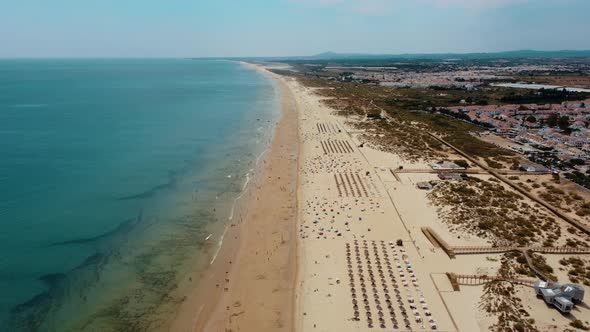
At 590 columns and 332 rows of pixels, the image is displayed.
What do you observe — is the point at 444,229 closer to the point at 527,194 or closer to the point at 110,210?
the point at 527,194

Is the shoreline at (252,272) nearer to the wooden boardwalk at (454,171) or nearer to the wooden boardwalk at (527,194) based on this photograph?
the wooden boardwalk at (454,171)

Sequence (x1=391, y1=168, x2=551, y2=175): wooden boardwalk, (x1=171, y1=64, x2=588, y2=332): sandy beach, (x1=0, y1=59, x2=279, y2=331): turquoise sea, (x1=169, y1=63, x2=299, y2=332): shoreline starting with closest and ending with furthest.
A: 1. (x1=171, y1=64, x2=588, y2=332): sandy beach
2. (x1=169, y1=63, x2=299, y2=332): shoreline
3. (x1=0, y1=59, x2=279, y2=331): turquoise sea
4. (x1=391, y1=168, x2=551, y2=175): wooden boardwalk

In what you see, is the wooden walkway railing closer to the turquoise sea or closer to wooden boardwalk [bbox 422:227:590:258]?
wooden boardwalk [bbox 422:227:590:258]

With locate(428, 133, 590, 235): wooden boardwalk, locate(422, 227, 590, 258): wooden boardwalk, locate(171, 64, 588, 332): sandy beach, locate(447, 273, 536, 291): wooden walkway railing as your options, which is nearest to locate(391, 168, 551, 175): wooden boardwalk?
locate(171, 64, 588, 332): sandy beach

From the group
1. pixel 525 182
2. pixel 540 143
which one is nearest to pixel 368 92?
pixel 540 143

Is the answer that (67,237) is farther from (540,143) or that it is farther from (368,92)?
(368,92)
